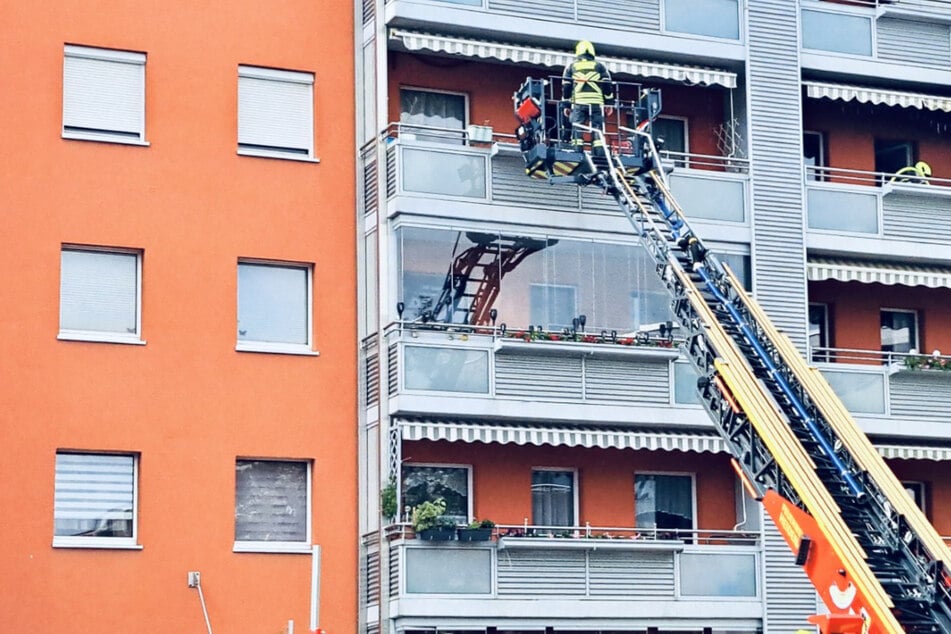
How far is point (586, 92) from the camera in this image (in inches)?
1224

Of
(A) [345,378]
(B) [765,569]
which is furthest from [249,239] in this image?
(B) [765,569]

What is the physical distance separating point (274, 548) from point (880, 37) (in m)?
14.0

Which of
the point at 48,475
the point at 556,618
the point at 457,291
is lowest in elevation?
the point at 556,618

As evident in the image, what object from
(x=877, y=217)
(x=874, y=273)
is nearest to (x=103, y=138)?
(x=874, y=273)

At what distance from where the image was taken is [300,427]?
3098 centimetres

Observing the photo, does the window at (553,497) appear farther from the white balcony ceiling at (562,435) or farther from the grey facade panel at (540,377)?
the grey facade panel at (540,377)

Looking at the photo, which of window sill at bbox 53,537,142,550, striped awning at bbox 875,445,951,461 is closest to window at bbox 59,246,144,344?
window sill at bbox 53,537,142,550

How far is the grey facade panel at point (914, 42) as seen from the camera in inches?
1407

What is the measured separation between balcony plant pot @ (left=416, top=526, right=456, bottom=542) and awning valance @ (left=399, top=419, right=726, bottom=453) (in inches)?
53.4

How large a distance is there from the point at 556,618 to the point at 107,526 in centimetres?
672

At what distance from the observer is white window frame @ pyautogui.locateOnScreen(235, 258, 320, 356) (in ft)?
102

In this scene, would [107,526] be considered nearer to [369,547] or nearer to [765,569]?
[369,547]

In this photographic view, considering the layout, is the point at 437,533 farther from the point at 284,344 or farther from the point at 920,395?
the point at 920,395

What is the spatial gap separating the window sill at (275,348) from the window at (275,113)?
9.61ft
